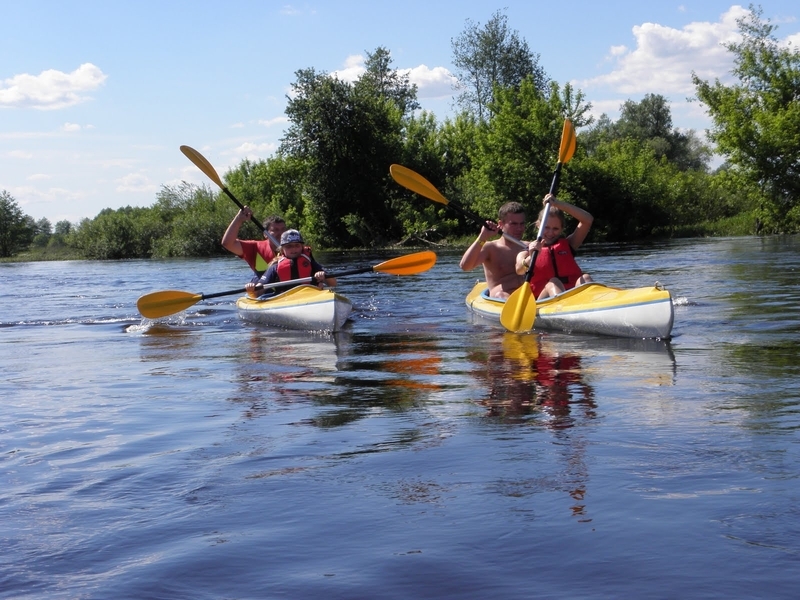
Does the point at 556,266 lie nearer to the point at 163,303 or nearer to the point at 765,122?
the point at 163,303

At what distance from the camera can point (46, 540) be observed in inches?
124

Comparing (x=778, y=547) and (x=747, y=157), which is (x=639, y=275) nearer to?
(x=778, y=547)

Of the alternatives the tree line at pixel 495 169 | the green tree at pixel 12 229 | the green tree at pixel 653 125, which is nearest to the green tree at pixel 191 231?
the tree line at pixel 495 169

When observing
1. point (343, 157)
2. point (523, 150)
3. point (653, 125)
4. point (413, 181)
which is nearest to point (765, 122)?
point (523, 150)

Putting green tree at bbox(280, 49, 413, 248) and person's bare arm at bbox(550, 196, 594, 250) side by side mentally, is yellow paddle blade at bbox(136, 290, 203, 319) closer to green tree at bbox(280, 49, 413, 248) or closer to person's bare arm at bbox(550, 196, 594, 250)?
person's bare arm at bbox(550, 196, 594, 250)

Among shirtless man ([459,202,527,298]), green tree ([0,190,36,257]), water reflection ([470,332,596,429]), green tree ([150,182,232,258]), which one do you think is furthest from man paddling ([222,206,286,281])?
green tree ([0,190,36,257])

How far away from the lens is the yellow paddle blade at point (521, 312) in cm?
855

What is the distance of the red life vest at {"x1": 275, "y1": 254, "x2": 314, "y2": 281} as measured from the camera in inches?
419

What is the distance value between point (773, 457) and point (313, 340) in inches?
236

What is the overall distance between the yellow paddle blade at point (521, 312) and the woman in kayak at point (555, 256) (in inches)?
11.7

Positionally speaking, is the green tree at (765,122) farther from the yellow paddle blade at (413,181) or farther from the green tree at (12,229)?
the green tree at (12,229)

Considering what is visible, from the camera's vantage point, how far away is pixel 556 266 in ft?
29.7

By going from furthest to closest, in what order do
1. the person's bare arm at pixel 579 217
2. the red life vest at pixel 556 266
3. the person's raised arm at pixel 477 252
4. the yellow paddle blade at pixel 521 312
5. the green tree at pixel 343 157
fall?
the green tree at pixel 343 157
the person's raised arm at pixel 477 252
the red life vest at pixel 556 266
the person's bare arm at pixel 579 217
the yellow paddle blade at pixel 521 312

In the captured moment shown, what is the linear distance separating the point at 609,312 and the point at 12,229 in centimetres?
6235
